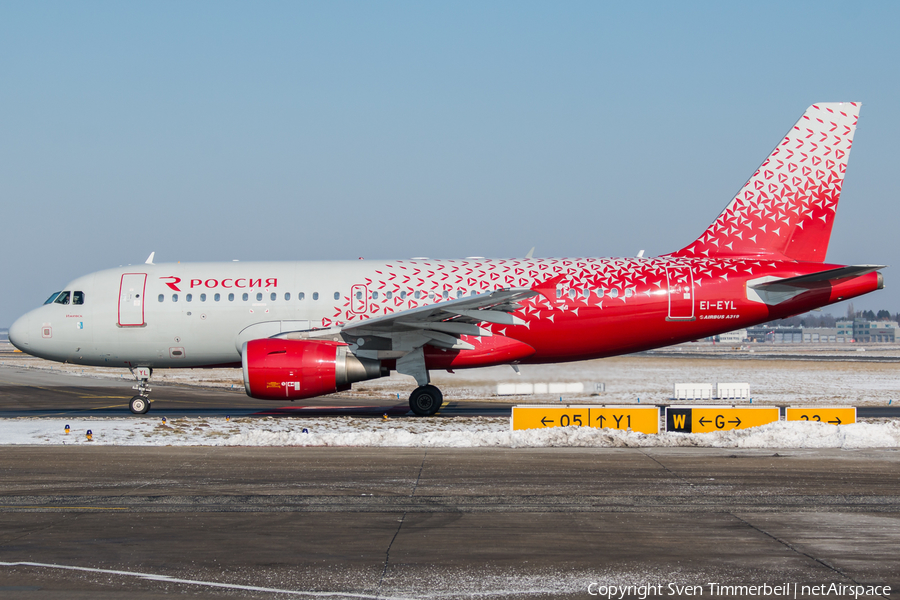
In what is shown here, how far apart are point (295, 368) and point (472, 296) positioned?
4.81 m

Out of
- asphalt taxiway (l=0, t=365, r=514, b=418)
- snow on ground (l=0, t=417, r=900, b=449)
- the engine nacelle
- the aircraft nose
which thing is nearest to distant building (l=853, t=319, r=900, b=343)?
asphalt taxiway (l=0, t=365, r=514, b=418)

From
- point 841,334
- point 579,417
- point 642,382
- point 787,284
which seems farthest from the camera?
point 841,334

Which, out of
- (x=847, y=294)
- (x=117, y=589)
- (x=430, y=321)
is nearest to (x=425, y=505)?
(x=117, y=589)

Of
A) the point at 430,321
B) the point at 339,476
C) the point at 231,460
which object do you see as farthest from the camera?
the point at 430,321

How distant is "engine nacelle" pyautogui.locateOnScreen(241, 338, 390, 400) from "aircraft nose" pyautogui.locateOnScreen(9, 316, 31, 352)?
7338 mm

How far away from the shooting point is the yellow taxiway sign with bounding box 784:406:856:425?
16312 mm

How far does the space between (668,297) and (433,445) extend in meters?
8.50

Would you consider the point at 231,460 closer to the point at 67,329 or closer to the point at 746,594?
the point at 746,594

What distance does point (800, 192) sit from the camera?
2109cm

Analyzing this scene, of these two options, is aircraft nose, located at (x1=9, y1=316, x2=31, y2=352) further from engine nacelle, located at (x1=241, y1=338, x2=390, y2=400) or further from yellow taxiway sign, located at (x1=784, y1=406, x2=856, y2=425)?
yellow taxiway sign, located at (x1=784, y1=406, x2=856, y2=425)

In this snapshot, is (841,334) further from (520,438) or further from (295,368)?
(520,438)

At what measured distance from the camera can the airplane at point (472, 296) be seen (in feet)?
64.5

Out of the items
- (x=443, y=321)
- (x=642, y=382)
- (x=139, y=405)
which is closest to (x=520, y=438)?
(x=443, y=321)

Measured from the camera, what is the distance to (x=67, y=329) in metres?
21.5
